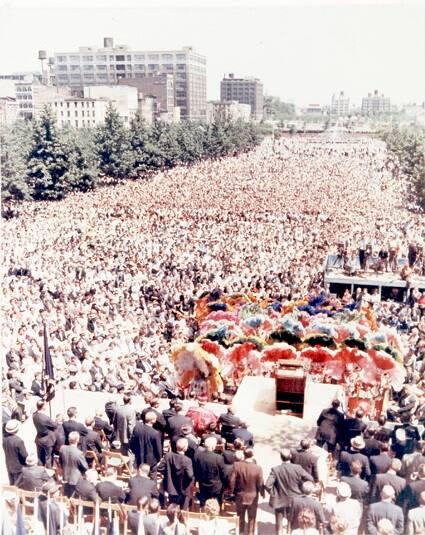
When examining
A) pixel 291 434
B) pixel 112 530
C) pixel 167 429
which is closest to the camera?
pixel 112 530

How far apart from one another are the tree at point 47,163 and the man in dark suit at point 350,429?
5280 millimetres

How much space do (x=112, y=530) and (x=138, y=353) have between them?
9.16ft

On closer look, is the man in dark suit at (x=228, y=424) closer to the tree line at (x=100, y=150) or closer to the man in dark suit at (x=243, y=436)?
the man in dark suit at (x=243, y=436)

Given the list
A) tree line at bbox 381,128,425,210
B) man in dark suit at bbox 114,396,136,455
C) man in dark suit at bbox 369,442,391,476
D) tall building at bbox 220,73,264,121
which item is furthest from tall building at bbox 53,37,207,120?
man in dark suit at bbox 369,442,391,476

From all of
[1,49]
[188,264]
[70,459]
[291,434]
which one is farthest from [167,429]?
[1,49]

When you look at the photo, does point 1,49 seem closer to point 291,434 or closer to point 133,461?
point 133,461

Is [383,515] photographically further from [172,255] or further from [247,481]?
[172,255]

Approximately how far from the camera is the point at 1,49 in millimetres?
7914

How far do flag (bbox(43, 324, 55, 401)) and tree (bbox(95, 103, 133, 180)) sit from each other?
8.56ft

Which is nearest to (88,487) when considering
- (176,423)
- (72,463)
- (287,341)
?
(72,463)

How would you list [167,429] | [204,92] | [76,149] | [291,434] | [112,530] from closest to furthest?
[112,530] < [167,429] < [291,434] < [204,92] < [76,149]

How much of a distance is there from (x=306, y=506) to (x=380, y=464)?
862mm

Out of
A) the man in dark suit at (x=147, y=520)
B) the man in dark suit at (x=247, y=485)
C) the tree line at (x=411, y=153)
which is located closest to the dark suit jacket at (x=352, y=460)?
the man in dark suit at (x=247, y=485)

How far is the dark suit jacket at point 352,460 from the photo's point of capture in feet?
20.9
